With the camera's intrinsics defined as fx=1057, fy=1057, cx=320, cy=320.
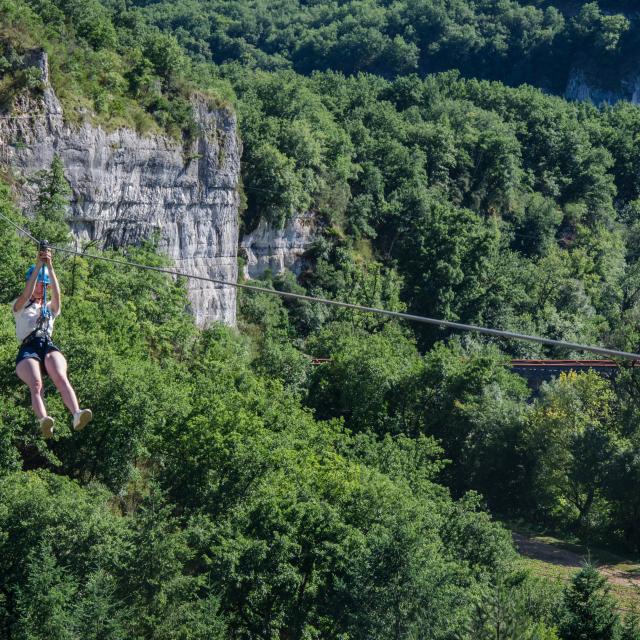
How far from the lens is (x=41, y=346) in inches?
539

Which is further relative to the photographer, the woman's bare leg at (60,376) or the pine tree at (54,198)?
the pine tree at (54,198)

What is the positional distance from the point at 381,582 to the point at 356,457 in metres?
11.8

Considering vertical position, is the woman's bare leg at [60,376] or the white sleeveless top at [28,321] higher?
the white sleeveless top at [28,321]

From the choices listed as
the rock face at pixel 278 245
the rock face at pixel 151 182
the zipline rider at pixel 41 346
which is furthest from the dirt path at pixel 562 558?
the zipline rider at pixel 41 346

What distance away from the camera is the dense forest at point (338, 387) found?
88.3ft

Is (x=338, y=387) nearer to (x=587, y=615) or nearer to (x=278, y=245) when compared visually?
(x=278, y=245)

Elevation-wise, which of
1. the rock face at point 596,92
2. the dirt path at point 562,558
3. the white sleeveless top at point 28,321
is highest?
the rock face at point 596,92

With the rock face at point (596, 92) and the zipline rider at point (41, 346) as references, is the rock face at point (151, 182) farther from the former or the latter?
the rock face at point (596, 92)

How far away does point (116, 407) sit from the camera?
3178cm

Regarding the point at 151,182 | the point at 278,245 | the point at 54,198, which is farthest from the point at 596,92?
the point at 54,198

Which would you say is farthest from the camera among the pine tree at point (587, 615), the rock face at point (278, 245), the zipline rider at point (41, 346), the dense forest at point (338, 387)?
the rock face at point (278, 245)

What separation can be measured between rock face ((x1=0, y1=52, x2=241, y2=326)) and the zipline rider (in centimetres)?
3091

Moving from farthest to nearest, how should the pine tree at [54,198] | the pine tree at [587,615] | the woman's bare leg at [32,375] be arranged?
the pine tree at [54,198] < the pine tree at [587,615] < the woman's bare leg at [32,375]

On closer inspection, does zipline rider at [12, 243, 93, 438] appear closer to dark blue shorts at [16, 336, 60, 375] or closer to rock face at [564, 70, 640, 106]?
dark blue shorts at [16, 336, 60, 375]
